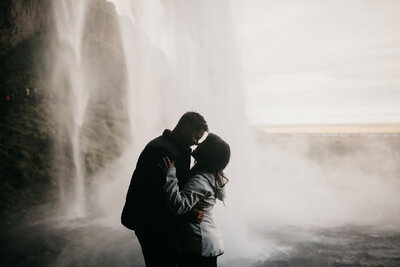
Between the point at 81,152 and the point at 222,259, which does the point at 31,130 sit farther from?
the point at 222,259

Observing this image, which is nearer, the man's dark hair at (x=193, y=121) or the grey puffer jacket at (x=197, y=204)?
the grey puffer jacket at (x=197, y=204)

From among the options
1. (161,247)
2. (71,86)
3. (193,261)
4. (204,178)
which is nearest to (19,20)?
(71,86)

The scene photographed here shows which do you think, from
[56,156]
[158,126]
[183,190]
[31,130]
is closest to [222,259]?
[183,190]

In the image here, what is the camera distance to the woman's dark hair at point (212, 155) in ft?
8.50

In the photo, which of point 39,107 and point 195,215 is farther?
point 39,107

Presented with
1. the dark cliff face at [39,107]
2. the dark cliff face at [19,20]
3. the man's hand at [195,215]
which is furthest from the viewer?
the dark cliff face at [19,20]

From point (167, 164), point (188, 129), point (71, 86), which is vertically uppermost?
point (71, 86)

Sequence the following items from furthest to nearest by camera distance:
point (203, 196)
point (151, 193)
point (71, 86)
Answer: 1. point (71, 86)
2. point (203, 196)
3. point (151, 193)

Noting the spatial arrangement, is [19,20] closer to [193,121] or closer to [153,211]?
[193,121]

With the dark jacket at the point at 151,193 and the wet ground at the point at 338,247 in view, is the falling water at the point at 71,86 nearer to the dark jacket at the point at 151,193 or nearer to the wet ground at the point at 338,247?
the wet ground at the point at 338,247

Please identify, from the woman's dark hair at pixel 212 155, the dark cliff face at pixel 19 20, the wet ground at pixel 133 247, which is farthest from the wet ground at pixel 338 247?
the dark cliff face at pixel 19 20

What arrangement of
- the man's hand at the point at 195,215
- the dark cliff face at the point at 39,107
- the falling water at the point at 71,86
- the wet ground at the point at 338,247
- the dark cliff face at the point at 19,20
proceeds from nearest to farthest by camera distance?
the man's hand at the point at 195,215 < the wet ground at the point at 338,247 < the dark cliff face at the point at 39,107 < the falling water at the point at 71,86 < the dark cliff face at the point at 19,20

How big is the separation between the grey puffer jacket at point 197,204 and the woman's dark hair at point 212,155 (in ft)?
0.26

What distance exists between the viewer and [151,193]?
2402 millimetres
